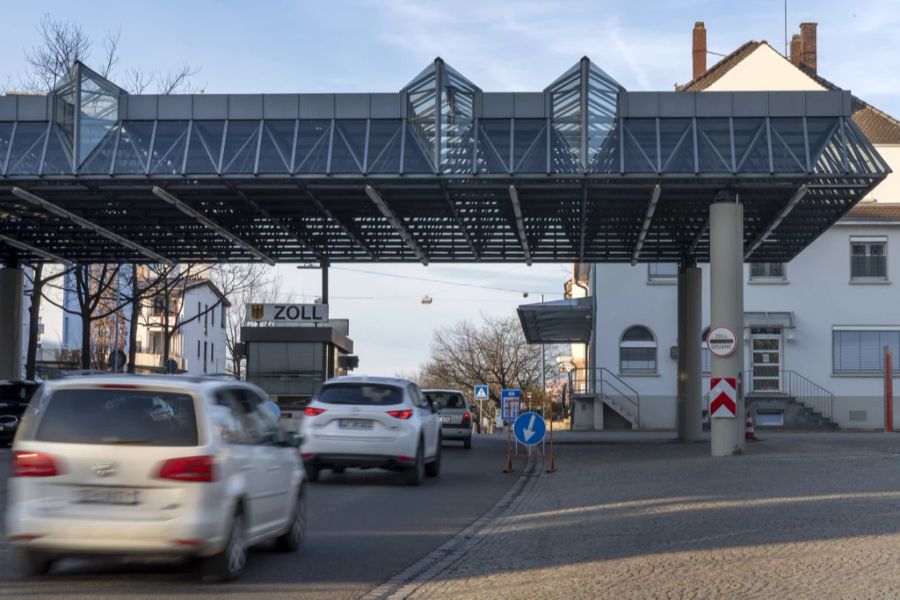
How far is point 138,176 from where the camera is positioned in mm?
29172

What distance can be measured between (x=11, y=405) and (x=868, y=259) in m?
35.9

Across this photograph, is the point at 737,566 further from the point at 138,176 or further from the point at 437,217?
the point at 437,217

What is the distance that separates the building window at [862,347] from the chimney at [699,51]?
1640 centimetres

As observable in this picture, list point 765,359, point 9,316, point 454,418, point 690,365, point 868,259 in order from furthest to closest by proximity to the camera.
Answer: point 868,259, point 765,359, point 9,316, point 690,365, point 454,418

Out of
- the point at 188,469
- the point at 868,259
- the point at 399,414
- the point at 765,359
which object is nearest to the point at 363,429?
the point at 399,414

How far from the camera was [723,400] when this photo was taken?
27.9m

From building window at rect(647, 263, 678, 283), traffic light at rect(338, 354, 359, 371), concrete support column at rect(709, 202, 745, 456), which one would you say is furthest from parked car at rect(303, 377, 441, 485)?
building window at rect(647, 263, 678, 283)

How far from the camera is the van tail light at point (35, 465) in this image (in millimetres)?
9719

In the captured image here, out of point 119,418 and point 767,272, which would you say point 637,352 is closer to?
point 767,272

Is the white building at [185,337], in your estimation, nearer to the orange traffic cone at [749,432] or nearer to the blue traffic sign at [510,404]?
the orange traffic cone at [749,432]

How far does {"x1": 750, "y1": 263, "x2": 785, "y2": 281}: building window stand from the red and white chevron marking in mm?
27994

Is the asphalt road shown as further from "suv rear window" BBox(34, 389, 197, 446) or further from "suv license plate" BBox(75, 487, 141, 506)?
"suv rear window" BBox(34, 389, 197, 446)

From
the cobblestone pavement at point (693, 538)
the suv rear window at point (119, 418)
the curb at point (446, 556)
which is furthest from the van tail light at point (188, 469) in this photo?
the cobblestone pavement at point (693, 538)

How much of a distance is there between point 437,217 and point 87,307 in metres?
16.0
